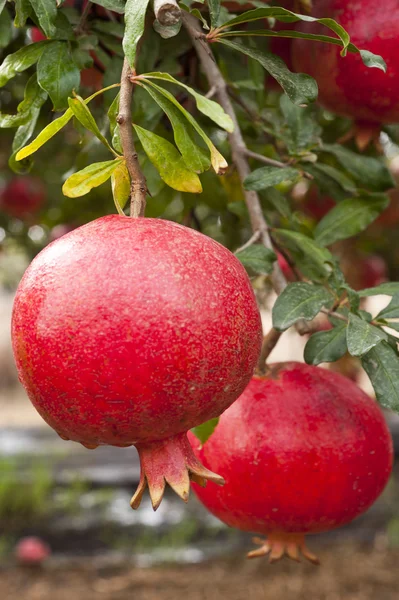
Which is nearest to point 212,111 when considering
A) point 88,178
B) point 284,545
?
point 88,178

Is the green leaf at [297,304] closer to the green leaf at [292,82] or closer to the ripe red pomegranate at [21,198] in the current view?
the green leaf at [292,82]

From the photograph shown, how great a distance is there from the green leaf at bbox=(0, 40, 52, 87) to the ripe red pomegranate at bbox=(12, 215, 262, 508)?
1.07 ft

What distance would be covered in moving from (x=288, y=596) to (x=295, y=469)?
2.87 m

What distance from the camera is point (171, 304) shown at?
0.63 meters

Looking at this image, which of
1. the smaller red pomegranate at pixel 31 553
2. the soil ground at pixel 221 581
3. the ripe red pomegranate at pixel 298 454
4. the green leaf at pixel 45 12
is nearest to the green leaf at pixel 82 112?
the green leaf at pixel 45 12

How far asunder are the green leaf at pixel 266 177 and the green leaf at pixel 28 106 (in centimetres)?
29

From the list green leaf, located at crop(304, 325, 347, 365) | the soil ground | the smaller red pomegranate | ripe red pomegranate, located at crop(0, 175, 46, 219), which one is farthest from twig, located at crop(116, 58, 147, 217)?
the smaller red pomegranate

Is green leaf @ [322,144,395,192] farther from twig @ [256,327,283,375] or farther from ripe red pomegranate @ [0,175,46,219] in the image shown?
ripe red pomegranate @ [0,175,46,219]

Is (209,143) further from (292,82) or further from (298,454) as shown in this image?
(298,454)

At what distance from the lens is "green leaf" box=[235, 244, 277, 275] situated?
940mm

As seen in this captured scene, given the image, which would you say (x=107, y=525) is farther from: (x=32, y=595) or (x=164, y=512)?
(x=32, y=595)

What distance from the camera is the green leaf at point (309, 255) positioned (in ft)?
3.35

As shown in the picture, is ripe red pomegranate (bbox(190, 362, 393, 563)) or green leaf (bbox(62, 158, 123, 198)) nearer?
green leaf (bbox(62, 158, 123, 198))

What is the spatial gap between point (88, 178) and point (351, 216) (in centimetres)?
57
